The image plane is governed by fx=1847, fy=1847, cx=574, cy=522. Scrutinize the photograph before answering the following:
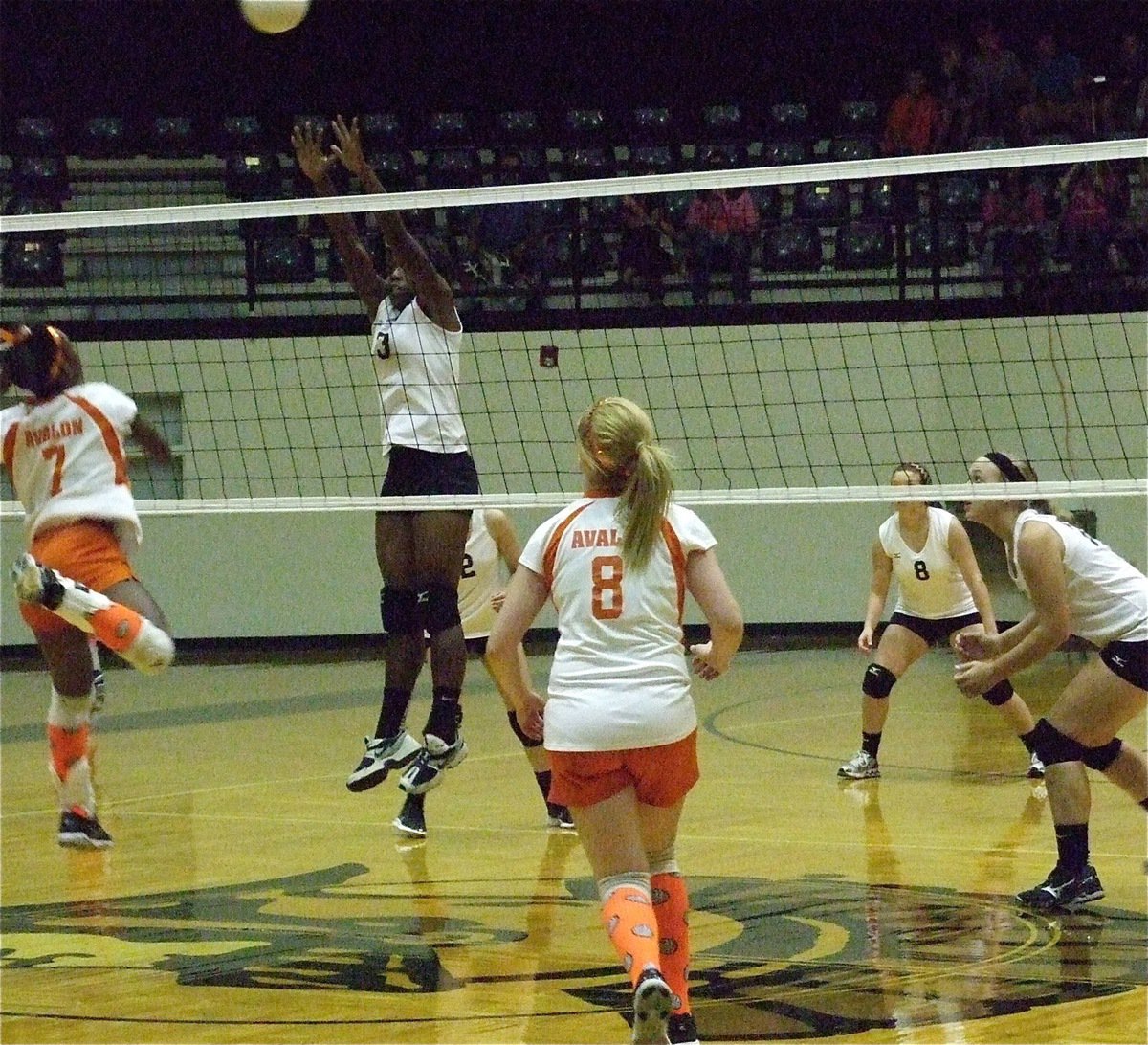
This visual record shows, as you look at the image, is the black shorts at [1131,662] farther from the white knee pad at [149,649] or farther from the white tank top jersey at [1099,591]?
the white knee pad at [149,649]

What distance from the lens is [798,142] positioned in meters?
18.0

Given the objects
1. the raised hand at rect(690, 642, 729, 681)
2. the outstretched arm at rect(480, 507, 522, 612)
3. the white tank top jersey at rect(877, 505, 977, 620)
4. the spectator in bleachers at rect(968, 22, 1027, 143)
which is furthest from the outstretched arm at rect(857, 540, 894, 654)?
the spectator in bleachers at rect(968, 22, 1027, 143)

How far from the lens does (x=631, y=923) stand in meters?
4.47

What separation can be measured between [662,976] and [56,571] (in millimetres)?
3081

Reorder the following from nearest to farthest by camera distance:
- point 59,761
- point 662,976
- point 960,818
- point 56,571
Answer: point 662,976 < point 56,571 < point 59,761 < point 960,818

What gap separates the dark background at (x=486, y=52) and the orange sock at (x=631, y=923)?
15398 millimetres

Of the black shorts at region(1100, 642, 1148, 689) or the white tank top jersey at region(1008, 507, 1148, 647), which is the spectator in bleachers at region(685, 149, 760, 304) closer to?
the white tank top jersey at region(1008, 507, 1148, 647)

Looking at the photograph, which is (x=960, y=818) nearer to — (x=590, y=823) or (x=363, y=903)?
(x=363, y=903)

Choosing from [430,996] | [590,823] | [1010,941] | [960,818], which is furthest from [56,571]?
[960,818]

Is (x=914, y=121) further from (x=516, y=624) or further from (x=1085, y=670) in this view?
Result: (x=516, y=624)

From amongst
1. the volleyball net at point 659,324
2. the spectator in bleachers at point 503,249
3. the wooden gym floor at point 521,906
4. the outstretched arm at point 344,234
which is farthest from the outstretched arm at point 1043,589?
the spectator in bleachers at point 503,249

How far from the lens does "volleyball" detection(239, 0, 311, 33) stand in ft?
29.6

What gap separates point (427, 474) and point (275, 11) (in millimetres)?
2940

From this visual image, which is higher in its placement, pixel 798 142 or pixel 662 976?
pixel 798 142
